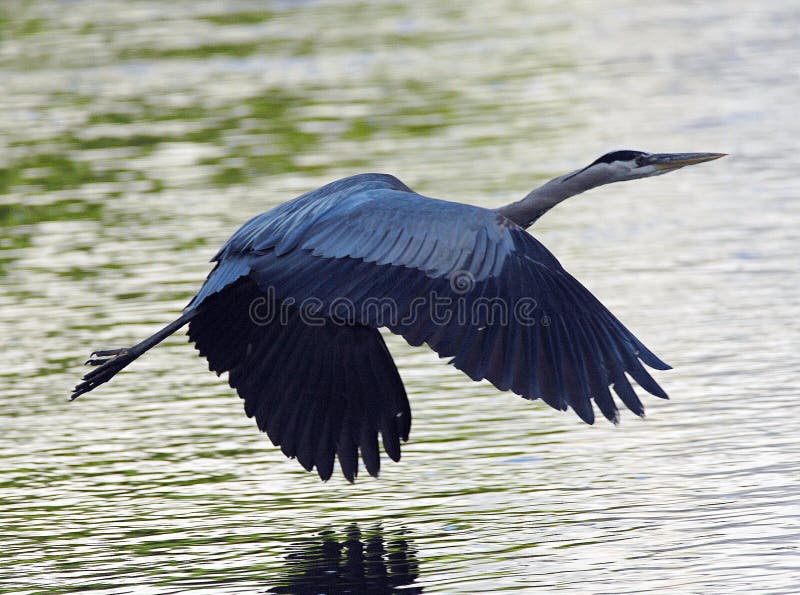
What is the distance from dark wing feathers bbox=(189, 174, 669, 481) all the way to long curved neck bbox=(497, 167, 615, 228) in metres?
0.61

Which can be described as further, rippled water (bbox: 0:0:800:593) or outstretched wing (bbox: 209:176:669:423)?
rippled water (bbox: 0:0:800:593)

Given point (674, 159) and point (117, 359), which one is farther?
point (674, 159)

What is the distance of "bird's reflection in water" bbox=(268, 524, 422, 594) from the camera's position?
6.48m

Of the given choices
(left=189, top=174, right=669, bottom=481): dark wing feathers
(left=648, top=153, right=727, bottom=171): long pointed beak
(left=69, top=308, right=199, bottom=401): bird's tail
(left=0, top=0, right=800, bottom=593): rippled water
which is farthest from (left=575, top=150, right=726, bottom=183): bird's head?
(left=69, top=308, right=199, bottom=401): bird's tail

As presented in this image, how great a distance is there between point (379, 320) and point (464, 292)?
399mm

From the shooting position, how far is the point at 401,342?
10508 mm

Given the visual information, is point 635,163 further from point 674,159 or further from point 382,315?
point 382,315

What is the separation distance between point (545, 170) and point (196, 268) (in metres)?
3.60

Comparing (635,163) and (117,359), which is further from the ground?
(635,163)

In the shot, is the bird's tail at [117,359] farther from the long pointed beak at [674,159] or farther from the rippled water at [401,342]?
the long pointed beak at [674,159]

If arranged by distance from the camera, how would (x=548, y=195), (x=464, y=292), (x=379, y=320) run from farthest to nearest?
(x=548, y=195) < (x=464, y=292) < (x=379, y=320)

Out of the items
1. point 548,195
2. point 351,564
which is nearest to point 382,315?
point 351,564

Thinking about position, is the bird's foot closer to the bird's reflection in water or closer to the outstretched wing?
the outstretched wing

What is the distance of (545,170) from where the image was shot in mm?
14172
